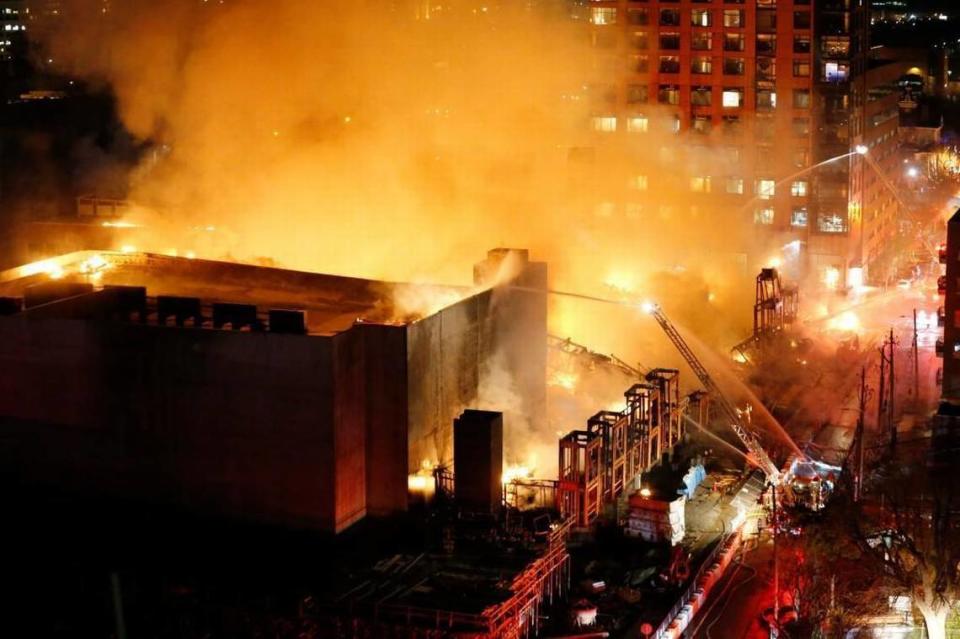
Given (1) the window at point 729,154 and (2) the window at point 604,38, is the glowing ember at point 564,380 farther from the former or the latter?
(2) the window at point 604,38

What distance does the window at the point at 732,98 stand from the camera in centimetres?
5691

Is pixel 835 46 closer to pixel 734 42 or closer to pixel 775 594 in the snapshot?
pixel 734 42

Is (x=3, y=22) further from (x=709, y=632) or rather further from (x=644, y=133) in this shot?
(x=709, y=632)

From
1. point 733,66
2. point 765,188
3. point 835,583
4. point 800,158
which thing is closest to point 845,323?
point 765,188

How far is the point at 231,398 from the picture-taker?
21.4m

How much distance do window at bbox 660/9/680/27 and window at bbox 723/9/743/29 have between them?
2.23 metres

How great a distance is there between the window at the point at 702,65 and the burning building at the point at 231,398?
36167 millimetres

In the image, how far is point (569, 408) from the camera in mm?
30344

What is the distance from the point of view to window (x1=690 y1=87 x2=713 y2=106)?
188ft

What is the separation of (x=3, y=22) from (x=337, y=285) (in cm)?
5694

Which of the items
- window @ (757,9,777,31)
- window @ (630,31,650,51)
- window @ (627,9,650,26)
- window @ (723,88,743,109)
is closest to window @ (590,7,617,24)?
window @ (627,9,650,26)

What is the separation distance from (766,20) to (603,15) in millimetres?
7733

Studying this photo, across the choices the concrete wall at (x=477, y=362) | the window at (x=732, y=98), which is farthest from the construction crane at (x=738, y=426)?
the window at (x=732, y=98)

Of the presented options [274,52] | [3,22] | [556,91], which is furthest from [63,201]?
[3,22]
